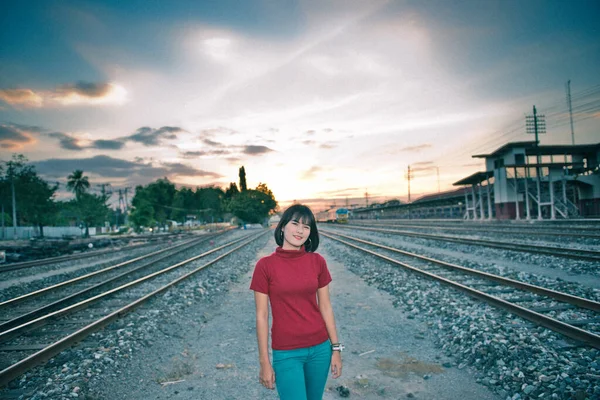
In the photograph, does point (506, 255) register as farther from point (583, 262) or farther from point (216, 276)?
point (216, 276)

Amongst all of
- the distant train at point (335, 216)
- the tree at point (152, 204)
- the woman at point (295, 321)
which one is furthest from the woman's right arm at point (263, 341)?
the distant train at point (335, 216)

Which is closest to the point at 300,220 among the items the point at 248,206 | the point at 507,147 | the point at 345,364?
the point at 345,364

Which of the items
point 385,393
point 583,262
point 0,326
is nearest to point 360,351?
point 385,393

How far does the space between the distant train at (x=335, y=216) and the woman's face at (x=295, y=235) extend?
215 ft

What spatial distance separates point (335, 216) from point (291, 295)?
245 ft

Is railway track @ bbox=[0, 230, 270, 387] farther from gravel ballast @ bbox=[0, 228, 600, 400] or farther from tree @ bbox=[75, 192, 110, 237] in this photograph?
tree @ bbox=[75, 192, 110, 237]

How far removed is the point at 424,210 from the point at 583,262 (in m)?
59.9

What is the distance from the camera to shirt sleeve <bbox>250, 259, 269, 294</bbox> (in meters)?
2.33

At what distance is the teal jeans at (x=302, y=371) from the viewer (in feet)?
7.44

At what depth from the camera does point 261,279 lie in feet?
7.68

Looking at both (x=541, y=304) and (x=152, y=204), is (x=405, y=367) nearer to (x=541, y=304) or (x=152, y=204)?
(x=541, y=304)

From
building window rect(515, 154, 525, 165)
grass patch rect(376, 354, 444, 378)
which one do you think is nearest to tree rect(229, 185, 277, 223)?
building window rect(515, 154, 525, 165)

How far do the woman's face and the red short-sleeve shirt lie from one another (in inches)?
2.6

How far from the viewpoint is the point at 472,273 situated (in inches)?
393
